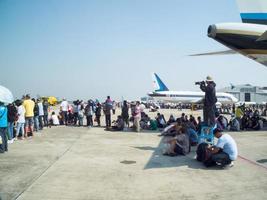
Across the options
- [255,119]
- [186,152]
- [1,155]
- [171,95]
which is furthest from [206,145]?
[171,95]

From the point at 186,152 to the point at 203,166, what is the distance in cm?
170

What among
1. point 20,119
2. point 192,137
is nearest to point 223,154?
point 192,137

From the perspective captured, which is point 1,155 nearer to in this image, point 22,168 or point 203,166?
point 22,168

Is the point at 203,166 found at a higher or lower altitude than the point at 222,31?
lower

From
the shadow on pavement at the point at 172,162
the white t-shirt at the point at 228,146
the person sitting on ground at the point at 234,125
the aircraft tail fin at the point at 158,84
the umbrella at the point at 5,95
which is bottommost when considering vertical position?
the shadow on pavement at the point at 172,162

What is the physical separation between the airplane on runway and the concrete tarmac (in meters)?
3.95

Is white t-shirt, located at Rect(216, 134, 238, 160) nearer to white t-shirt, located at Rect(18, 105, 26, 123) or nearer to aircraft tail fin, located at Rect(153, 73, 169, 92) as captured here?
white t-shirt, located at Rect(18, 105, 26, 123)

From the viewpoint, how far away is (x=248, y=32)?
1237cm

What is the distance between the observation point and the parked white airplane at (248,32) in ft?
40.3

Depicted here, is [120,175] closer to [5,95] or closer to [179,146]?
[179,146]

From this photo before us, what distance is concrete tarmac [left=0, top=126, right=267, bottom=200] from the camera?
6.14 meters

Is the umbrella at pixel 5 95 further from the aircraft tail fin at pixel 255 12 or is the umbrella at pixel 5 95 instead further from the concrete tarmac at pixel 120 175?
the aircraft tail fin at pixel 255 12

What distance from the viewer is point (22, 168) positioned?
26.2 feet

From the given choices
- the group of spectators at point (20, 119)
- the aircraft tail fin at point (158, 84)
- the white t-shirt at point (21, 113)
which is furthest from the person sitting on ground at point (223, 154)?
the aircraft tail fin at point (158, 84)
